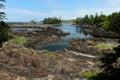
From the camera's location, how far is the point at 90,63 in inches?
2045

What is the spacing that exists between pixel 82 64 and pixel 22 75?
13937mm

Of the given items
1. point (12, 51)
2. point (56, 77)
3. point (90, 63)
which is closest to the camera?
point (56, 77)

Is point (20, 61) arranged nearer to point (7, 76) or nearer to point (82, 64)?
point (7, 76)

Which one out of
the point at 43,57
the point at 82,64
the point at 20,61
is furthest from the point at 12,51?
the point at 82,64

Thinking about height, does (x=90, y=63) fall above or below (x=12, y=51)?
below

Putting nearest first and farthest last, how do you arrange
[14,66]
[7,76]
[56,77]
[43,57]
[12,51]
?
[7,76], [56,77], [14,66], [12,51], [43,57]

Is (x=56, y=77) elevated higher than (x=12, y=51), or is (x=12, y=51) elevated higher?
(x=12, y=51)

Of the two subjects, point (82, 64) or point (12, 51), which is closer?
point (12, 51)

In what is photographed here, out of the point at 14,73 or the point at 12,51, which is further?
the point at 12,51

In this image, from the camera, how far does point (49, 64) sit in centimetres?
4591

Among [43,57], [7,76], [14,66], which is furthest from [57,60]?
[7,76]

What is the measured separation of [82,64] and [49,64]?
712cm

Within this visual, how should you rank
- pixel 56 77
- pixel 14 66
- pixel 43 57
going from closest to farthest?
pixel 56 77 → pixel 14 66 → pixel 43 57

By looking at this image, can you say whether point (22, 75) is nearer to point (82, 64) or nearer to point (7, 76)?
point (7, 76)
